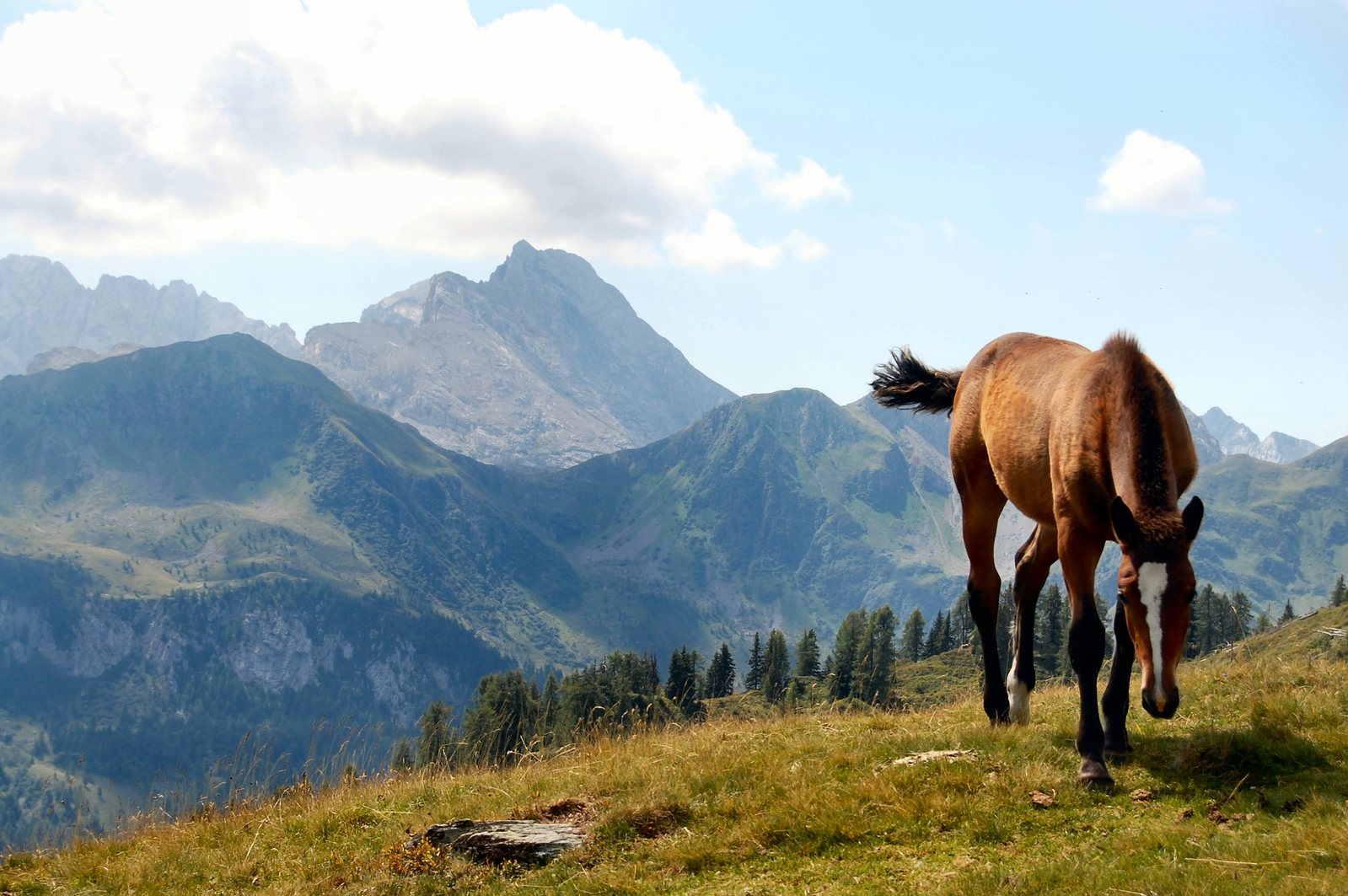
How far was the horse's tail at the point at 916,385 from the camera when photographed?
1545cm

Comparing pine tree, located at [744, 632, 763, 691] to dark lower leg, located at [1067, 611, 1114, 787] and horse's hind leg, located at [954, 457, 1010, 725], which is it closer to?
horse's hind leg, located at [954, 457, 1010, 725]

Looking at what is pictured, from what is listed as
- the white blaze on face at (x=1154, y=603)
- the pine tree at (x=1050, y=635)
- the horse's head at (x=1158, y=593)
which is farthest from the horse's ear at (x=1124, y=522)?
the pine tree at (x=1050, y=635)

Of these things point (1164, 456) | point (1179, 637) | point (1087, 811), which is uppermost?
point (1164, 456)

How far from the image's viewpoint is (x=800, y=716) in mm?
14969

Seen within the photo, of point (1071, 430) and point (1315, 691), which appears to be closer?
point (1071, 430)

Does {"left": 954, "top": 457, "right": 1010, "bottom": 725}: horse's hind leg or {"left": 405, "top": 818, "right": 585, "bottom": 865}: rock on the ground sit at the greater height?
{"left": 954, "top": 457, "right": 1010, "bottom": 725}: horse's hind leg

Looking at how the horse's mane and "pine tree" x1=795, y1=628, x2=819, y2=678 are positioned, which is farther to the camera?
"pine tree" x1=795, y1=628, x2=819, y2=678

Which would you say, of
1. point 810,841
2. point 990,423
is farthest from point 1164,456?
point 810,841

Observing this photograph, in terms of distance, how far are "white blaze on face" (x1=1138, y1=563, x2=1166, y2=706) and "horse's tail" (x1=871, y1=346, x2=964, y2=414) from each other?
690 cm

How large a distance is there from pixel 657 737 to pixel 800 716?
2338mm

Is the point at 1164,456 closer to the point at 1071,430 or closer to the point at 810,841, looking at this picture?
the point at 1071,430

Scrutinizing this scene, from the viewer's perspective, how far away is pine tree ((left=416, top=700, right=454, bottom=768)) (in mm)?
14617

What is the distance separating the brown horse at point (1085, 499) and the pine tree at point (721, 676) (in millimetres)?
95435

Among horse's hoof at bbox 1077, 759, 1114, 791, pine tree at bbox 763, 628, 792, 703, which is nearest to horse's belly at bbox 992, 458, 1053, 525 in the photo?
horse's hoof at bbox 1077, 759, 1114, 791
